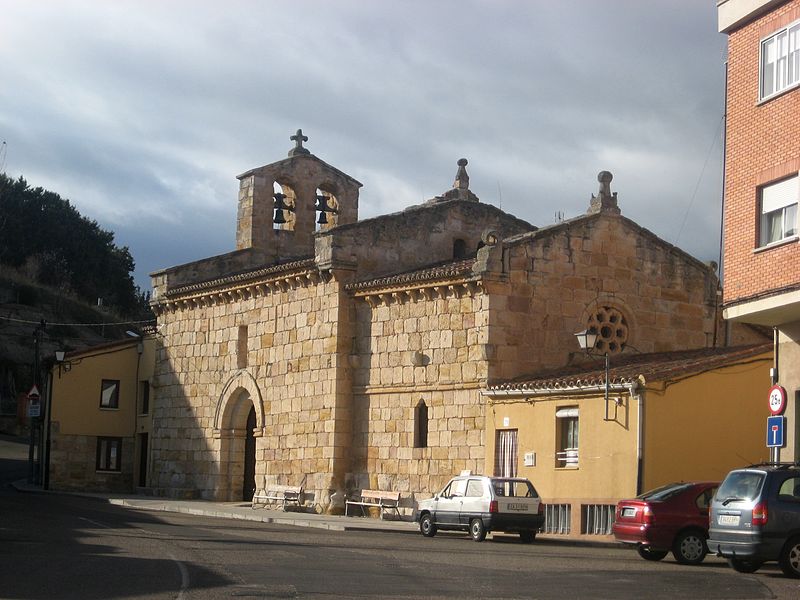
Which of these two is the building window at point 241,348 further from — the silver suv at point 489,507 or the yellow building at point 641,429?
the silver suv at point 489,507

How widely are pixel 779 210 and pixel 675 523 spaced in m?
6.00

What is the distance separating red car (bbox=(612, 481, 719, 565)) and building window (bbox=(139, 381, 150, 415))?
2719 centimetres

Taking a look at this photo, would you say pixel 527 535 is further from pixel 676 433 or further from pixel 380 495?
pixel 380 495

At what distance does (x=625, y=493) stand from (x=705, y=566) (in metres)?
6.07

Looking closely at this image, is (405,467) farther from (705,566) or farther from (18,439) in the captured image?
(18,439)

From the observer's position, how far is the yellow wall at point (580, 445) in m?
26.1

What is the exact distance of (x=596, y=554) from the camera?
22219 millimetres

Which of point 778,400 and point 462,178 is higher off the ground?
point 462,178

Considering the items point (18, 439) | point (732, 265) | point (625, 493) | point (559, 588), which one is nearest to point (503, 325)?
point (625, 493)

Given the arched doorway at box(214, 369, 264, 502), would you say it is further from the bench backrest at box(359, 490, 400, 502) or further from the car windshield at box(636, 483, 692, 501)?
the car windshield at box(636, 483, 692, 501)

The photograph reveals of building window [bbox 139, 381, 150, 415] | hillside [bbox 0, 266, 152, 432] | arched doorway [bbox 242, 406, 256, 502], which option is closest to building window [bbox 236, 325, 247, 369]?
arched doorway [bbox 242, 406, 256, 502]

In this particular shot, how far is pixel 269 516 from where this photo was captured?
31.8 meters

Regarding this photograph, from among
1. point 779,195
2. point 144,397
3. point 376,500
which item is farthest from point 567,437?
point 144,397

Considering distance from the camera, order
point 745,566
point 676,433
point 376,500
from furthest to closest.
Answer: point 376,500, point 676,433, point 745,566
